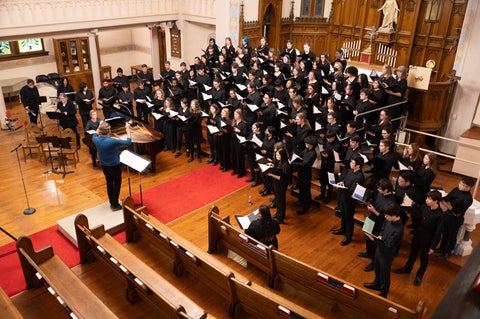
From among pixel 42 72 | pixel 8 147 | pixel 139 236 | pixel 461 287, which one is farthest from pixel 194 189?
pixel 42 72

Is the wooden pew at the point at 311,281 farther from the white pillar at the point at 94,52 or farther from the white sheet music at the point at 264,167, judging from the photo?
the white pillar at the point at 94,52

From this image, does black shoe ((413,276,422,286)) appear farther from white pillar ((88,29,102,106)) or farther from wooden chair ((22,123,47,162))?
white pillar ((88,29,102,106))

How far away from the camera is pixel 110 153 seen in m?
6.64

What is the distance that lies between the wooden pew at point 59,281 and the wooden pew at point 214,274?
1.15 m

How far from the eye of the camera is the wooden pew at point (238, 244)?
527 centimetres

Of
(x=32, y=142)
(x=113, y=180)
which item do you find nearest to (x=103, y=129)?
(x=113, y=180)

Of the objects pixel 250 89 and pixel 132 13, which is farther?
pixel 132 13

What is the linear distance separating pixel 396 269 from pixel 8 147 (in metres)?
9.27

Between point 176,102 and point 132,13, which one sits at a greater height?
point 132,13

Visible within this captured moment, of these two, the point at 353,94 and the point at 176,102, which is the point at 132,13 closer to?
the point at 176,102

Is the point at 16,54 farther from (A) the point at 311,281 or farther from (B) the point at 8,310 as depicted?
(A) the point at 311,281

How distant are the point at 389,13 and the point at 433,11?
1293 millimetres

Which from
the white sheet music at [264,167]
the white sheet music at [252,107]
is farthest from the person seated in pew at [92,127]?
the white sheet music at [264,167]

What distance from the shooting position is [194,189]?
823cm
